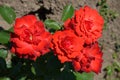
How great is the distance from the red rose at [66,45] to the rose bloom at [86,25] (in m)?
0.04

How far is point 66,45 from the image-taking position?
A: 1656mm

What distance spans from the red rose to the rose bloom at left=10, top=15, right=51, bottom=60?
1.6 inches

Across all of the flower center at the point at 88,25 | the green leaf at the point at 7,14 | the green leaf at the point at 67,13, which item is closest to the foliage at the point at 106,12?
the green leaf at the point at 67,13

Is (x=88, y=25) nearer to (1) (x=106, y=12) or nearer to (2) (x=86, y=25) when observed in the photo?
(2) (x=86, y=25)

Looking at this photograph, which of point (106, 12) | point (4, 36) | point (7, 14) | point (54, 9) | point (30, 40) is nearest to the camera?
point (30, 40)

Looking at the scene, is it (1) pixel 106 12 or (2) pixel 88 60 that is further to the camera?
(1) pixel 106 12

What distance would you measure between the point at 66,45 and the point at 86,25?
146mm

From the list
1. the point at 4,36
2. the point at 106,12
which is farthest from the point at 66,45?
the point at 106,12

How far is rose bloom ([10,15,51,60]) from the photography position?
1.64 metres

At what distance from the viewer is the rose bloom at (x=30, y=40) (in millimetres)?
1636

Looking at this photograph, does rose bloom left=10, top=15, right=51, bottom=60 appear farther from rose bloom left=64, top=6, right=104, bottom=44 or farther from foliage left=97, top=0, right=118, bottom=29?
foliage left=97, top=0, right=118, bottom=29

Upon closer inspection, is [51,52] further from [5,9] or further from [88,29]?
[5,9]

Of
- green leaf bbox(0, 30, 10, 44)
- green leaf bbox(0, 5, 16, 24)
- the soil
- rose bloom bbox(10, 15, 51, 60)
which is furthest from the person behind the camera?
the soil

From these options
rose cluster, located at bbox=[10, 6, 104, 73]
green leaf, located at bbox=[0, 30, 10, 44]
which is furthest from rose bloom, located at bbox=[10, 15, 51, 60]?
green leaf, located at bbox=[0, 30, 10, 44]
